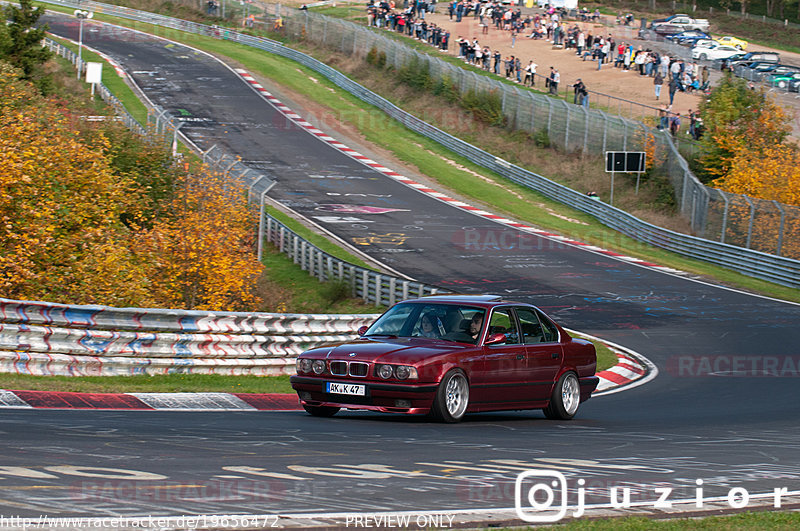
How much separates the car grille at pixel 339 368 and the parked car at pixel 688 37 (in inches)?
2961

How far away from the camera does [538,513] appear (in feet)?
20.8

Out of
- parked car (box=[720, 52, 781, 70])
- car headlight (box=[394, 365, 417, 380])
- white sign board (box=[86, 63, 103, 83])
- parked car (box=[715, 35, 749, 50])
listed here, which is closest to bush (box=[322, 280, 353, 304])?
car headlight (box=[394, 365, 417, 380])

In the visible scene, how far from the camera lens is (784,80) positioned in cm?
6341

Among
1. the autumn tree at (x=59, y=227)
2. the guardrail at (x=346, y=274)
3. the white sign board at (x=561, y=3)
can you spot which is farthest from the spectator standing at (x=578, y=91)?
the white sign board at (x=561, y=3)

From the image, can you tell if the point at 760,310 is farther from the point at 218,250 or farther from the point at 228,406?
the point at 228,406

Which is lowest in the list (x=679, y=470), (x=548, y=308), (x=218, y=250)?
(x=548, y=308)

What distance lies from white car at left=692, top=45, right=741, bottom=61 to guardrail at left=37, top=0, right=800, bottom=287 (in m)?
26.5

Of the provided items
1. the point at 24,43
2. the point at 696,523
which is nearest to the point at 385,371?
the point at 696,523

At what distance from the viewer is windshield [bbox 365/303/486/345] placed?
1161cm

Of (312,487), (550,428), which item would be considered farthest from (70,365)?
(312,487)

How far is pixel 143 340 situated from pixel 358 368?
4.83 metres

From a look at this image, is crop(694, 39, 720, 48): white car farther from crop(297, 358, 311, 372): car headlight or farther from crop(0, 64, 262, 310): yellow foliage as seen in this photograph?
crop(297, 358, 311, 372): car headlight

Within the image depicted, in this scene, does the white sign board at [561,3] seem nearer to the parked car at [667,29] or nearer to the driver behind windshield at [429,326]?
the parked car at [667,29]

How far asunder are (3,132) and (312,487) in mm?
18122
